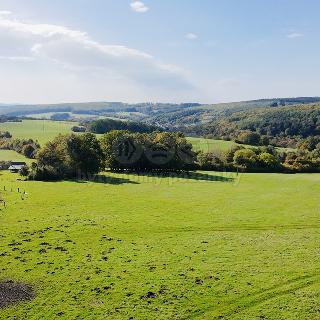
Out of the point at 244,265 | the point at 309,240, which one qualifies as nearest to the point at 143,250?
the point at 244,265

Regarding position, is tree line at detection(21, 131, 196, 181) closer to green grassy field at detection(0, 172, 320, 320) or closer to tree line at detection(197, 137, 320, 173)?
tree line at detection(197, 137, 320, 173)

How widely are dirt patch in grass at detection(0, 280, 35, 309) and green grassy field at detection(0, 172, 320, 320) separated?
739 millimetres

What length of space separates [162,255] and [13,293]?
13741mm

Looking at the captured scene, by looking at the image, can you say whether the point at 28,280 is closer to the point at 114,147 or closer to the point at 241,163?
the point at 114,147

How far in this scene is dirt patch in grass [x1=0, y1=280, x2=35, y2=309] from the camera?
2839 cm

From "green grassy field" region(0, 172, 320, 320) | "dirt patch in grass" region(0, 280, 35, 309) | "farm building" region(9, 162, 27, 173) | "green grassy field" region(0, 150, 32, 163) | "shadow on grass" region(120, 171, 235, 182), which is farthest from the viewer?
"green grassy field" region(0, 150, 32, 163)

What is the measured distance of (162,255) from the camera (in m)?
38.0

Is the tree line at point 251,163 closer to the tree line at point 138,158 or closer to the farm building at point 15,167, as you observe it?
the tree line at point 138,158

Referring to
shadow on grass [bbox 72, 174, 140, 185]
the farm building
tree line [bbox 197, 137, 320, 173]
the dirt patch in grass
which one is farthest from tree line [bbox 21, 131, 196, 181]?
the dirt patch in grass

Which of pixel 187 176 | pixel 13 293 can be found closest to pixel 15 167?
pixel 187 176

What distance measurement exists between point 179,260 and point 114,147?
70.3m

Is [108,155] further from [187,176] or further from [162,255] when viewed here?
[162,255]

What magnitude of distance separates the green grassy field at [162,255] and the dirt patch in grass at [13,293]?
0.74m

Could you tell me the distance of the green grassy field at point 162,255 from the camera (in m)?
27.8
